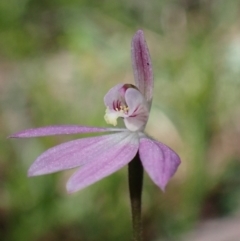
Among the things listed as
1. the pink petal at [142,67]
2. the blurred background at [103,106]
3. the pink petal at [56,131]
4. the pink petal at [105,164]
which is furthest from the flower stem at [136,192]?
the blurred background at [103,106]

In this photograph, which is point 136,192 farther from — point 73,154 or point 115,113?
point 115,113

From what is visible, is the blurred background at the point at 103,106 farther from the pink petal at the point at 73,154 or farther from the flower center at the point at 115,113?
the pink petal at the point at 73,154

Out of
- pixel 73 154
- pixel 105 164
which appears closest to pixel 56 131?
pixel 73 154

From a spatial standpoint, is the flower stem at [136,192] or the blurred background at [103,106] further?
the blurred background at [103,106]

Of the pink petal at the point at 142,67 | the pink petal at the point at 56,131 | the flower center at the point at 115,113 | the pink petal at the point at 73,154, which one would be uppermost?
the pink petal at the point at 142,67

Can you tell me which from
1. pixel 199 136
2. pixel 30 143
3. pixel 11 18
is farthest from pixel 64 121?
pixel 11 18

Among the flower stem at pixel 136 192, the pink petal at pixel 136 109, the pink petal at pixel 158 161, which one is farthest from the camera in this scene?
the pink petal at pixel 136 109

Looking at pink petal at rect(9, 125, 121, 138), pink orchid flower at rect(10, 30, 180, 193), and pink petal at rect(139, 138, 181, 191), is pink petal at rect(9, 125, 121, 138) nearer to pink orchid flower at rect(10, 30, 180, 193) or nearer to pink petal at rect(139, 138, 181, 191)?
pink orchid flower at rect(10, 30, 180, 193)

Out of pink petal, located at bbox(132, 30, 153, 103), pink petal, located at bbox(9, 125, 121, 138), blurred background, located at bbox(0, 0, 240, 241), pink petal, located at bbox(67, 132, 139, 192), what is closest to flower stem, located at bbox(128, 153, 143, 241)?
pink petal, located at bbox(67, 132, 139, 192)
